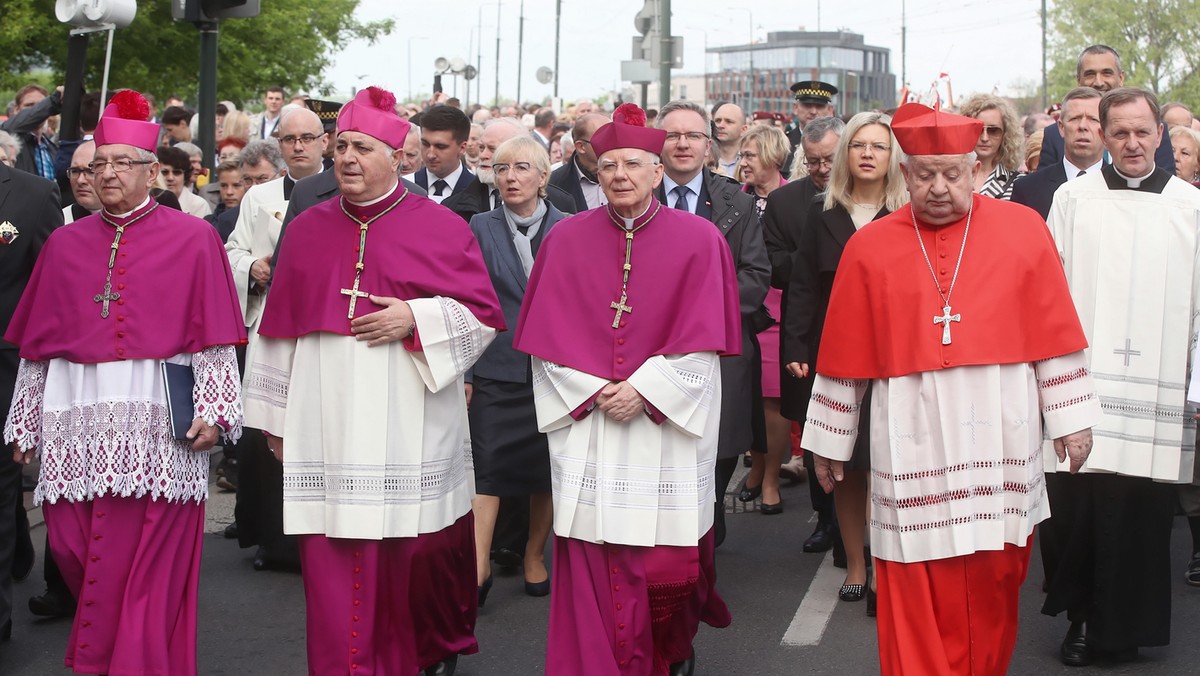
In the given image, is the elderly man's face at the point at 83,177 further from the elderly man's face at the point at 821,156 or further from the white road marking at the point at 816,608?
the white road marking at the point at 816,608

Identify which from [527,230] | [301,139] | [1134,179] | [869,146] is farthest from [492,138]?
[1134,179]

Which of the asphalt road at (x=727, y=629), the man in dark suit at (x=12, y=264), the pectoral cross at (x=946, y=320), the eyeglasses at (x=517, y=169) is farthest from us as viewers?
the eyeglasses at (x=517, y=169)

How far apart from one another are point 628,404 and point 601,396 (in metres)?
0.10

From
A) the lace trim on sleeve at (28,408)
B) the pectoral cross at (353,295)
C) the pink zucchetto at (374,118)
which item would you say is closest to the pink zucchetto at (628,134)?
the pink zucchetto at (374,118)

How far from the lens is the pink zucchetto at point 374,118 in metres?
5.79

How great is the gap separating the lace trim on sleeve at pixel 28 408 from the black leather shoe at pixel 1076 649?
13.6ft

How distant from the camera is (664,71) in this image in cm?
1839

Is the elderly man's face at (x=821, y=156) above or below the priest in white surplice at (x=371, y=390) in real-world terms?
above

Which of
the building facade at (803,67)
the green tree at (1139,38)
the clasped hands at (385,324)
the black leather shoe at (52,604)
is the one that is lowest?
the black leather shoe at (52,604)

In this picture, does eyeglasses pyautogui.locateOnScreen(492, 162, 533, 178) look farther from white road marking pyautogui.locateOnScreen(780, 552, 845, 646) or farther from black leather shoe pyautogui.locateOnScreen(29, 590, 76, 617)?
black leather shoe pyautogui.locateOnScreen(29, 590, 76, 617)

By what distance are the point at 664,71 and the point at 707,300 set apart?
13.0m

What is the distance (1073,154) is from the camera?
7918mm

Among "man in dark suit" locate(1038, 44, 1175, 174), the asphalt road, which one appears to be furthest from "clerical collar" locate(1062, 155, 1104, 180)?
the asphalt road

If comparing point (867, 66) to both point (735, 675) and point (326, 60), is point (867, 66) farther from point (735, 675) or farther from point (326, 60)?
point (735, 675)
